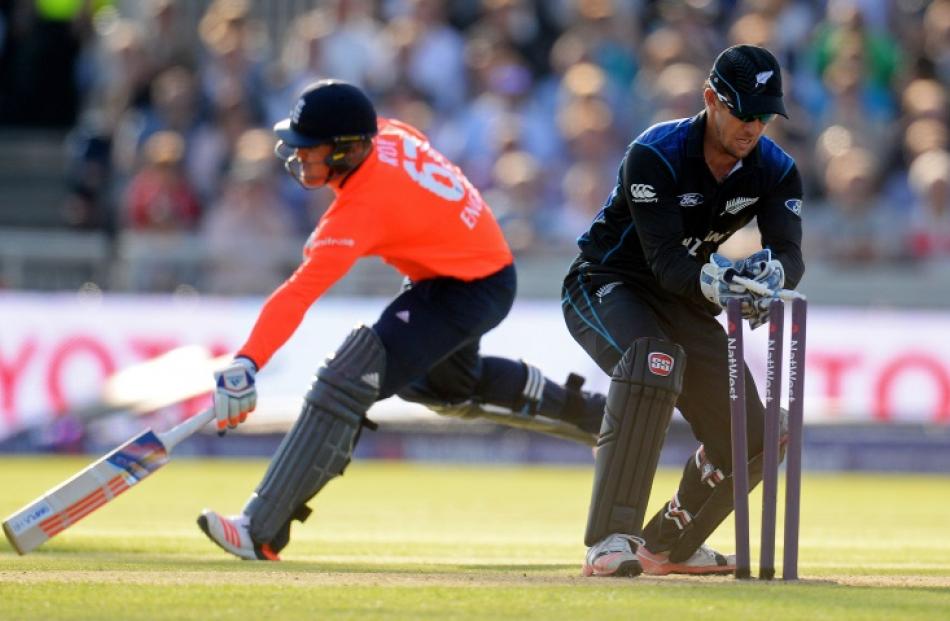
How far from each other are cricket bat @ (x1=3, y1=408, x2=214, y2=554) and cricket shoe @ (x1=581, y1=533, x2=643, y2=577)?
1820 mm

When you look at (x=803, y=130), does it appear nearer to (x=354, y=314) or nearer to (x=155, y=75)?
(x=354, y=314)

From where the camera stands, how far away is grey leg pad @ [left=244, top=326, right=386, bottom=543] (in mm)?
8234

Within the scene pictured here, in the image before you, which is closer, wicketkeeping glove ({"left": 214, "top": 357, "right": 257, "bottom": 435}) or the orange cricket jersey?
wicketkeeping glove ({"left": 214, "top": 357, "right": 257, "bottom": 435})

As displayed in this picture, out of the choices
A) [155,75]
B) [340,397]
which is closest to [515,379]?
[340,397]

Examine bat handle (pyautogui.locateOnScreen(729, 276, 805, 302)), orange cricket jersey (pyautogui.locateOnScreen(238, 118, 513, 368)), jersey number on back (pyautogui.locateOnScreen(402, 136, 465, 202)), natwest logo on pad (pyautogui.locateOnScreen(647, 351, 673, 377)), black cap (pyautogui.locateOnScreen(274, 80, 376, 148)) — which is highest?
black cap (pyautogui.locateOnScreen(274, 80, 376, 148))

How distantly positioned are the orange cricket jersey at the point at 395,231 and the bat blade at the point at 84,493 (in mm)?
685

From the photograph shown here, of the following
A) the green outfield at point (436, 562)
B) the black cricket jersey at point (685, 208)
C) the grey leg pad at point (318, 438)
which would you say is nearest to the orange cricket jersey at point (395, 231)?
the grey leg pad at point (318, 438)

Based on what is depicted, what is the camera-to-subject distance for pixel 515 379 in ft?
30.9

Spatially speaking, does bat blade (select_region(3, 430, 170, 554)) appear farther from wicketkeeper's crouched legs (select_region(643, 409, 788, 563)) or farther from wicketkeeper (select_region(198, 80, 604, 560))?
wicketkeeper's crouched legs (select_region(643, 409, 788, 563))

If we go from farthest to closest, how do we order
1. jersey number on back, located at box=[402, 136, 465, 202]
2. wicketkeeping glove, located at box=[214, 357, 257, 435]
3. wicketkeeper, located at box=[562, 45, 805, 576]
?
1. jersey number on back, located at box=[402, 136, 465, 202]
2. wicketkeeping glove, located at box=[214, 357, 257, 435]
3. wicketkeeper, located at box=[562, 45, 805, 576]

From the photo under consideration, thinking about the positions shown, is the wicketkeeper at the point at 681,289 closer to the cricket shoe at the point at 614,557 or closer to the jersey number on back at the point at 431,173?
the cricket shoe at the point at 614,557

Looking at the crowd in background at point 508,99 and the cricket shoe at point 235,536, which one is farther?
the crowd in background at point 508,99

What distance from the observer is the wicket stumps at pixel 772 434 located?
7.01 meters

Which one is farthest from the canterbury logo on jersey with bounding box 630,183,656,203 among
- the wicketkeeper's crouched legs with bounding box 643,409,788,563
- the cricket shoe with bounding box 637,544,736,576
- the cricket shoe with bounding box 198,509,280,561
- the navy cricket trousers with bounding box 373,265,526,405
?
the cricket shoe with bounding box 198,509,280,561
